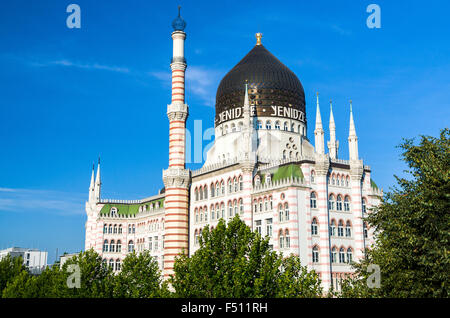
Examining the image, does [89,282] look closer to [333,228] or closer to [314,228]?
[314,228]

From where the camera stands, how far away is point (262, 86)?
77.9 metres

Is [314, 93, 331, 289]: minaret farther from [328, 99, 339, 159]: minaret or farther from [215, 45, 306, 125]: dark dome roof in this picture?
[215, 45, 306, 125]: dark dome roof

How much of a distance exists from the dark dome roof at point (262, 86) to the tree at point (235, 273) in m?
37.0

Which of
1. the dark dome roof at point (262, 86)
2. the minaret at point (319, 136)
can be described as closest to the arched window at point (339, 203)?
the minaret at point (319, 136)

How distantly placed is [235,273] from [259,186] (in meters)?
26.4

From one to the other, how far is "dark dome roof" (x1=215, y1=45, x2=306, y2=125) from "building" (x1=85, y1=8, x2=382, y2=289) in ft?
0.49

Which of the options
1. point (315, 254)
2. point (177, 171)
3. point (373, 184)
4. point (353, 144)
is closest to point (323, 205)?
point (315, 254)

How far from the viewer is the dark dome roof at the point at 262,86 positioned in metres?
77.9

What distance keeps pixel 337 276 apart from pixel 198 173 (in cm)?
2442

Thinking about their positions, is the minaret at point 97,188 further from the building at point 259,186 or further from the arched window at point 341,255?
the arched window at point 341,255

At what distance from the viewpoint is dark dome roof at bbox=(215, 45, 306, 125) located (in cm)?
7788

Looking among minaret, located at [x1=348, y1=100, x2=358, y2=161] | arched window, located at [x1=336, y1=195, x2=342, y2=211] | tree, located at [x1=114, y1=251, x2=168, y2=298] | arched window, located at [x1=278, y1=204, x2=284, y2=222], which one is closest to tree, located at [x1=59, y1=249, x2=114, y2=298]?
tree, located at [x1=114, y1=251, x2=168, y2=298]
